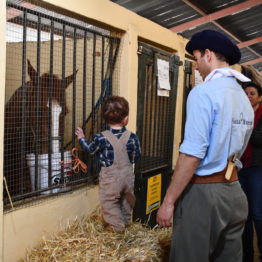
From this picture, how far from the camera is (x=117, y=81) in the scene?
2814 millimetres

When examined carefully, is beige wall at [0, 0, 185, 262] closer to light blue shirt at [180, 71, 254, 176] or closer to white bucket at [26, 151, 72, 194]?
white bucket at [26, 151, 72, 194]

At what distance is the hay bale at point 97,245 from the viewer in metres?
2.09

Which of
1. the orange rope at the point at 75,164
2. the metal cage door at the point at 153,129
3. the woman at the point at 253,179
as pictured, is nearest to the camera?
the orange rope at the point at 75,164

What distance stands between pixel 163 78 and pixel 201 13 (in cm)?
437

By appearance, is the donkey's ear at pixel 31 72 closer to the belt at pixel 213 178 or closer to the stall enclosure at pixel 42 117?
the stall enclosure at pixel 42 117

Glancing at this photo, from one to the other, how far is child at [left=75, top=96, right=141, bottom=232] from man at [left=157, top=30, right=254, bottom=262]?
544mm

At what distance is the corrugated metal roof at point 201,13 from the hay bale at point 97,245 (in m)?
4.07

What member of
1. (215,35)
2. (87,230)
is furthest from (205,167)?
(87,230)

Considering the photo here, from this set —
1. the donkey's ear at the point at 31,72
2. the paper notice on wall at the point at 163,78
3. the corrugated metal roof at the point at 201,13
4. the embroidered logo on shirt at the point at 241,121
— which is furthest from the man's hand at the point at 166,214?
the corrugated metal roof at the point at 201,13

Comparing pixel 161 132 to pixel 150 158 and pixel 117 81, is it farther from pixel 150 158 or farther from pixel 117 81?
pixel 117 81

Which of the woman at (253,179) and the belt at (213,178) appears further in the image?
the woman at (253,179)

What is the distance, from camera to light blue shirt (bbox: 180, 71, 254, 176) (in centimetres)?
162

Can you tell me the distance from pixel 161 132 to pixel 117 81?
858 millimetres

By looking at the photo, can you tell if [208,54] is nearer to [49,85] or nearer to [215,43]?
[215,43]
